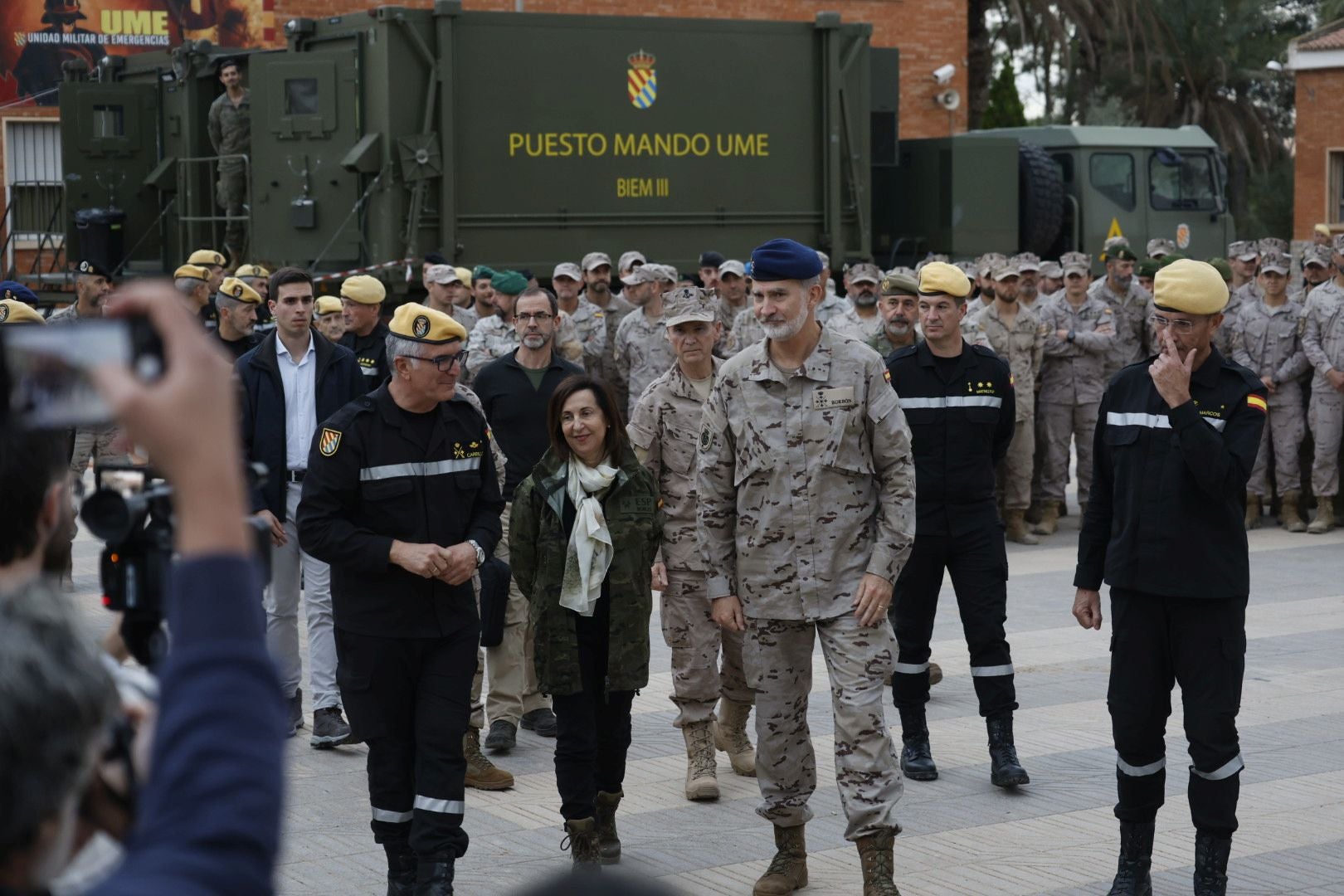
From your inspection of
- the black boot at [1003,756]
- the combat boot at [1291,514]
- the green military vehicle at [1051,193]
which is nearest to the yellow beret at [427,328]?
the black boot at [1003,756]

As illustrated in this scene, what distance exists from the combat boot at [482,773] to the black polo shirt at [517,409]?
135 cm

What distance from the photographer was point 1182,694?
19.1ft

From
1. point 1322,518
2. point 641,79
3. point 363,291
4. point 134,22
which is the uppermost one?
point 134,22

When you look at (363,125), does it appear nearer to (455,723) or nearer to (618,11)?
(455,723)

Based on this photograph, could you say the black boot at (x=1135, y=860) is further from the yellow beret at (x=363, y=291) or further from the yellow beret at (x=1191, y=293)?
the yellow beret at (x=363, y=291)

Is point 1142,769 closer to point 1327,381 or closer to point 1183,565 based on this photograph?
point 1183,565

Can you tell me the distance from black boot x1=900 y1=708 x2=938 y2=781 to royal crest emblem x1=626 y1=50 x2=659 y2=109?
1073 cm

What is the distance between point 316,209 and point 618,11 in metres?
14.7

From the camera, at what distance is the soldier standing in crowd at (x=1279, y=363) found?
586 inches

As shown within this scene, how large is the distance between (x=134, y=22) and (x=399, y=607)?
23.1 meters

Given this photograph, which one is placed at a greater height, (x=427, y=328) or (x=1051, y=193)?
(x=1051, y=193)

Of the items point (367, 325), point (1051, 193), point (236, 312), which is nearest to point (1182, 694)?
point (236, 312)

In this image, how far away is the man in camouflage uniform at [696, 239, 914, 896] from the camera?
6059mm

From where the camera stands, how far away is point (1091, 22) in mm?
34938
